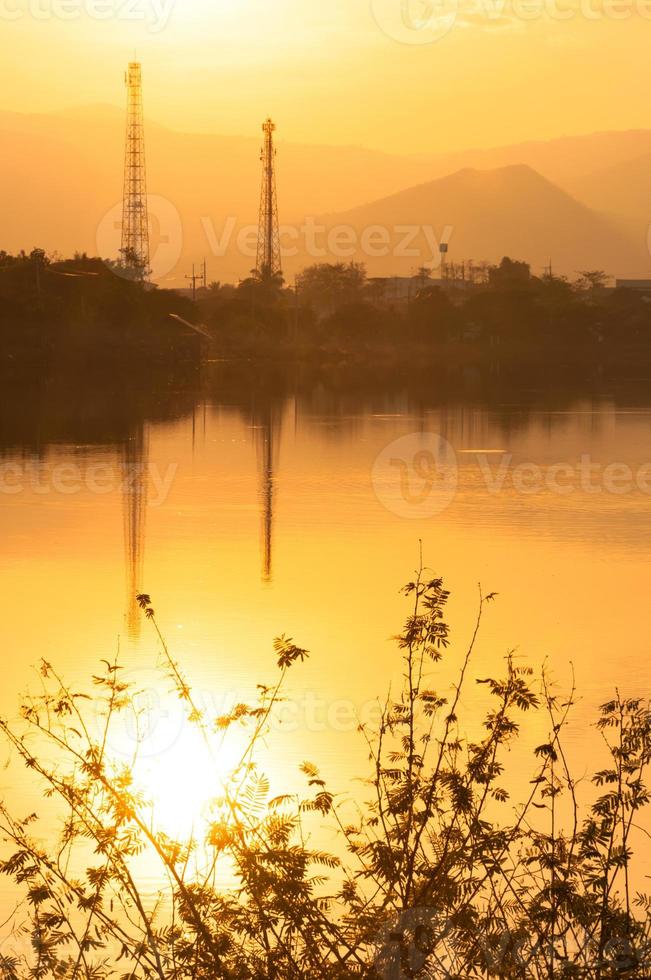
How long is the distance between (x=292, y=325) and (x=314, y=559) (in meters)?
76.1

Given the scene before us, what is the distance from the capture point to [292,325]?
90.6 meters

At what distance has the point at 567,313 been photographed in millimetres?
99250

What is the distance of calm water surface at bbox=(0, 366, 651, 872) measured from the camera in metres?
10.2

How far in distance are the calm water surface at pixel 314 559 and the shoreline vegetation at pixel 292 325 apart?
35912 mm

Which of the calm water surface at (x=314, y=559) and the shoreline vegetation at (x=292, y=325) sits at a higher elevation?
the shoreline vegetation at (x=292, y=325)
